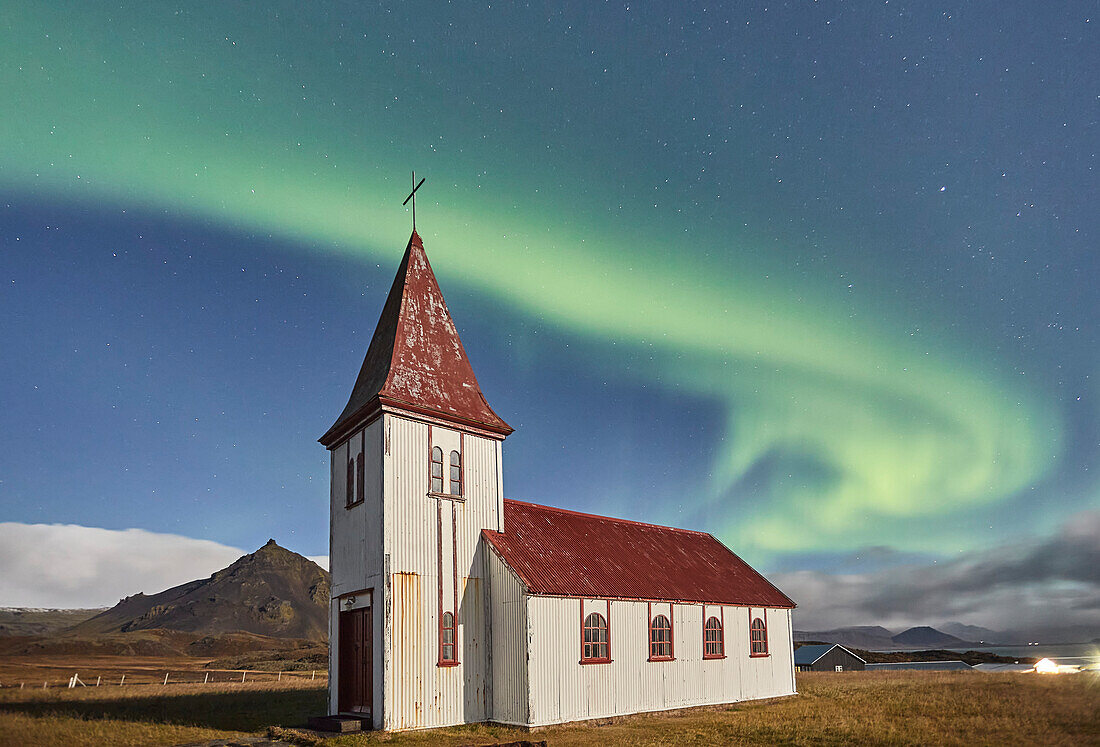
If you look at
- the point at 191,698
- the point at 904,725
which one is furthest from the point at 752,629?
the point at 191,698

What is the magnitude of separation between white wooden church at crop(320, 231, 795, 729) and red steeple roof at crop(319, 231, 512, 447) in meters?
0.05

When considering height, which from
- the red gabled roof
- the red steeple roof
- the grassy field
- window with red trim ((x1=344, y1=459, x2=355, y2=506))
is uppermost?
the red steeple roof

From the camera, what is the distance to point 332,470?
84.4 ft

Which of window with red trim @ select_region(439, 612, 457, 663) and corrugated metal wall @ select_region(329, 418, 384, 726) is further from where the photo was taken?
window with red trim @ select_region(439, 612, 457, 663)

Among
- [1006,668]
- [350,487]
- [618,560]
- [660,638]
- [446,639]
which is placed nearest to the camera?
[446,639]

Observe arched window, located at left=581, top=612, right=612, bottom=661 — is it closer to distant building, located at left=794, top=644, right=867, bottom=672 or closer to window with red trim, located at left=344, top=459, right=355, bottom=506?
window with red trim, located at left=344, top=459, right=355, bottom=506

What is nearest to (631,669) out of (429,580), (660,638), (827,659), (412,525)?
(660,638)

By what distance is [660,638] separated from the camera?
26703 millimetres

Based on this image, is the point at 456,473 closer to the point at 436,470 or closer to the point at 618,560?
the point at 436,470

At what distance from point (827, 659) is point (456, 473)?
67784 mm

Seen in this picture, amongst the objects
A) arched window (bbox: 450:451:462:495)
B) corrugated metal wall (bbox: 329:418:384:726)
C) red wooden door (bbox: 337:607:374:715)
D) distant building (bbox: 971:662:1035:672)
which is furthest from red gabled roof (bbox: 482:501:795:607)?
distant building (bbox: 971:662:1035:672)

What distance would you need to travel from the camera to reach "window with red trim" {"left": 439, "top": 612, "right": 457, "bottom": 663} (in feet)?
72.2

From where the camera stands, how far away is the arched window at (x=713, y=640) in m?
28.8

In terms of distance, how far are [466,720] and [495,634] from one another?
2.51m
